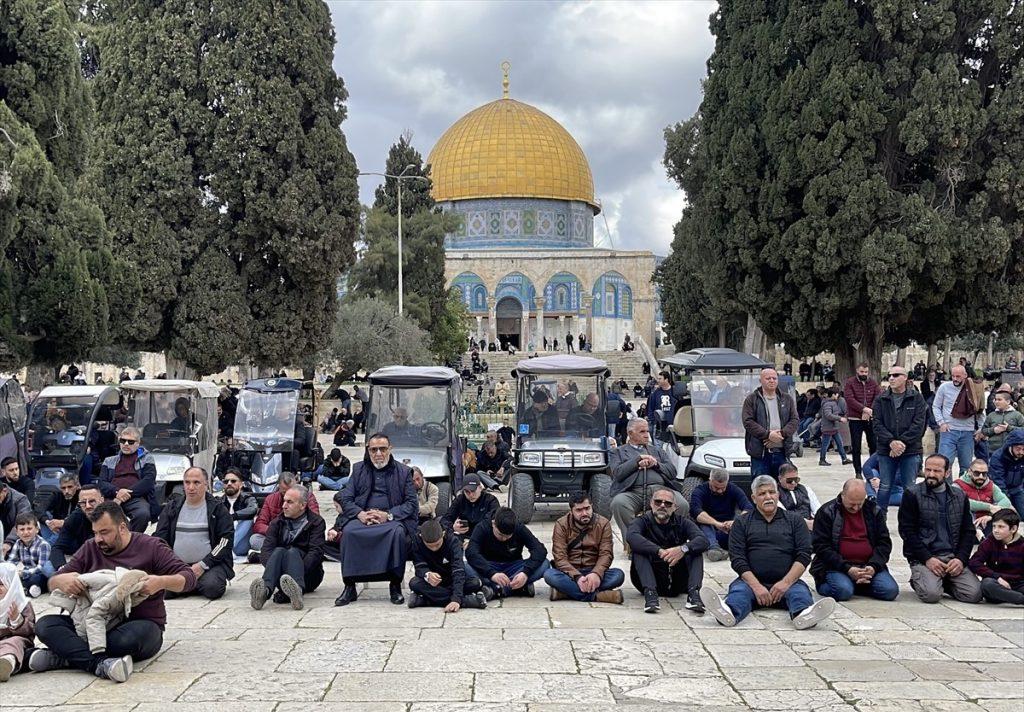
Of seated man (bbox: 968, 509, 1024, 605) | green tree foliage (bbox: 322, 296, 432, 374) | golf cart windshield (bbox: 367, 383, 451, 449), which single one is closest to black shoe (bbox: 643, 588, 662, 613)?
seated man (bbox: 968, 509, 1024, 605)

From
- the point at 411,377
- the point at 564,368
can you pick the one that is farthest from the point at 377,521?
the point at 564,368

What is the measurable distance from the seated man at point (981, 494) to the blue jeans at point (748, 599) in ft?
9.39

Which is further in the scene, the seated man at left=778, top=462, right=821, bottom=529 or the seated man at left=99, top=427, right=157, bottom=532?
the seated man at left=99, top=427, right=157, bottom=532

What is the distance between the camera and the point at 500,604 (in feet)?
28.3

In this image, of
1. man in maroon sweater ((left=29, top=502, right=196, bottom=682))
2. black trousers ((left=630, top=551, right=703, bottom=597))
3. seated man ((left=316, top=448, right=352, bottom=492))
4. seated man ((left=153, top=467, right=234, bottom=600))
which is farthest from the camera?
seated man ((left=316, top=448, right=352, bottom=492))

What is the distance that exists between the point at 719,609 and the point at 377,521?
282 centimetres

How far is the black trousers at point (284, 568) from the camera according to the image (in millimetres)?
8594

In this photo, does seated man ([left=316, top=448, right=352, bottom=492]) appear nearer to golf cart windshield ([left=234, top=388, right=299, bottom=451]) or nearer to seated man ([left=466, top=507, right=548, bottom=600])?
golf cart windshield ([left=234, top=388, right=299, bottom=451])

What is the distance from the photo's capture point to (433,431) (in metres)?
12.9

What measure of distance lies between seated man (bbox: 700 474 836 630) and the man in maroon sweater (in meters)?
3.72

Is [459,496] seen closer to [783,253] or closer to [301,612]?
[301,612]

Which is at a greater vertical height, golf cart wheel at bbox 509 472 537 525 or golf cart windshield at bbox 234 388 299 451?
golf cart windshield at bbox 234 388 299 451

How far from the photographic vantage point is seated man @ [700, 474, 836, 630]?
8031 millimetres

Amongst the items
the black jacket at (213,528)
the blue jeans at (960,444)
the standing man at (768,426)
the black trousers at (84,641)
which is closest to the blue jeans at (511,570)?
the black jacket at (213,528)
